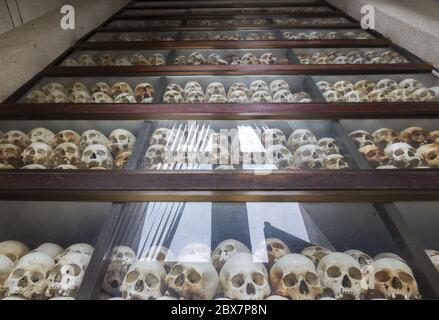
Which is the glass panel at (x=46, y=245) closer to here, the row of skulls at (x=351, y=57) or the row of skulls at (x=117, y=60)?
the row of skulls at (x=117, y=60)

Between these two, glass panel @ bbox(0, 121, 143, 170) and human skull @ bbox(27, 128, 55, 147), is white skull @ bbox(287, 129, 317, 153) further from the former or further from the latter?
human skull @ bbox(27, 128, 55, 147)

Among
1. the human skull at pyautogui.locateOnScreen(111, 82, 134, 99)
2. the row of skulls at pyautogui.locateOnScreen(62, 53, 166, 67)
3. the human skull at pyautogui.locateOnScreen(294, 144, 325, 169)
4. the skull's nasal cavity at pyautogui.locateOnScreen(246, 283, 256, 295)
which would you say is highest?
the row of skulls at pyautogui.locateOnScreen(62, 53, 166, 67)

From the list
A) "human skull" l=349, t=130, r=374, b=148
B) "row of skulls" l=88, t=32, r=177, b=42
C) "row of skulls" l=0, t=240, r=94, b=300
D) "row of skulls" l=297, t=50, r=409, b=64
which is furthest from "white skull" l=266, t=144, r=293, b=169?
"row of skulls" l=88, t=32, r=177, b=42

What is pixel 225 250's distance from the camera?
54.5 inches

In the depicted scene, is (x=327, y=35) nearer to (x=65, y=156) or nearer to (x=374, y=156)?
(x=374, y=156)

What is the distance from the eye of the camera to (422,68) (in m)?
2.50

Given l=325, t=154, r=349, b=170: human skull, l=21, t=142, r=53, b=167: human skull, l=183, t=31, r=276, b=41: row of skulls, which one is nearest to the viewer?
l=325, t=154, r=349, b=170: human skull

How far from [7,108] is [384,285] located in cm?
203

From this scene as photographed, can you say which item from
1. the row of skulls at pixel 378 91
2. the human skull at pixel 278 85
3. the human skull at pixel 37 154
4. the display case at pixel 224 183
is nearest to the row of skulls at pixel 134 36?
the display case at pixel 224 183

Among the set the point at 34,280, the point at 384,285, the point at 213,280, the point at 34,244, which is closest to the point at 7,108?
the point at 34,244

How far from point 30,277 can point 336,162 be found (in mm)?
1336

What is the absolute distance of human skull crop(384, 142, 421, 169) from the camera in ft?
5.74

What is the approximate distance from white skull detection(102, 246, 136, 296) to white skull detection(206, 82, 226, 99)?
1.35 meters
